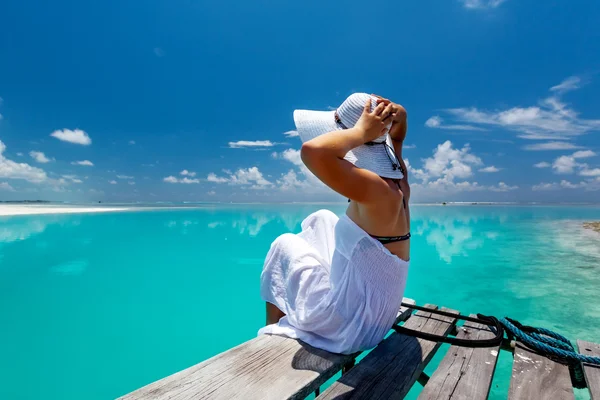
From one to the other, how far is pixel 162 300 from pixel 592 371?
5.40 metres

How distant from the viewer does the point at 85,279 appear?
6.60 metres

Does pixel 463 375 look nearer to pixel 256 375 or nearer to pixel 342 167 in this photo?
pixel 256 375

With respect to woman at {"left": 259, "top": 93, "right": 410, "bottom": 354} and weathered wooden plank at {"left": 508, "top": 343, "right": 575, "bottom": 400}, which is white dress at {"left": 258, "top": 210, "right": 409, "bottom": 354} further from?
weathered wooden plank at {"left": 508, "top": 343, "right": 575, "bottom": 400}

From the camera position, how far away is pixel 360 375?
1388 mm

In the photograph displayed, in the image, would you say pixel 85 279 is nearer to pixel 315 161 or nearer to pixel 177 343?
pixel 177 343

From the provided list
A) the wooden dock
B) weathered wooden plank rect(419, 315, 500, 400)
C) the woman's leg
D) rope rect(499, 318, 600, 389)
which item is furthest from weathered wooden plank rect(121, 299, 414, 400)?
rope rect(499, 318, 600, 389)

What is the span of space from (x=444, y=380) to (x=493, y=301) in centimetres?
506

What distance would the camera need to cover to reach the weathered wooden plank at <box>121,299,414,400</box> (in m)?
1.19

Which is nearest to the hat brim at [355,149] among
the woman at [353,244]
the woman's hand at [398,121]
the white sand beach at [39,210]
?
the woman at [353,244]

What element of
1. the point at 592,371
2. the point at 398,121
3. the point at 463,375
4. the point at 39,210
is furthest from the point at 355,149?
the point at 39,210

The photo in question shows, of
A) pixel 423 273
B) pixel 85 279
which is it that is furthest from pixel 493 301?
pixel 85 279

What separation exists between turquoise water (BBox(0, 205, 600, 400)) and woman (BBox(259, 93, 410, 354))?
2387 mm

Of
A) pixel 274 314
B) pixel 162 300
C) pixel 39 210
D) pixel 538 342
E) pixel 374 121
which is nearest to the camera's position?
pixel 374 121

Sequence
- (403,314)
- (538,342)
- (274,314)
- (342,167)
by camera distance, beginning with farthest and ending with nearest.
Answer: (403,314)
(274,314)
(538,342)
(342,167)
